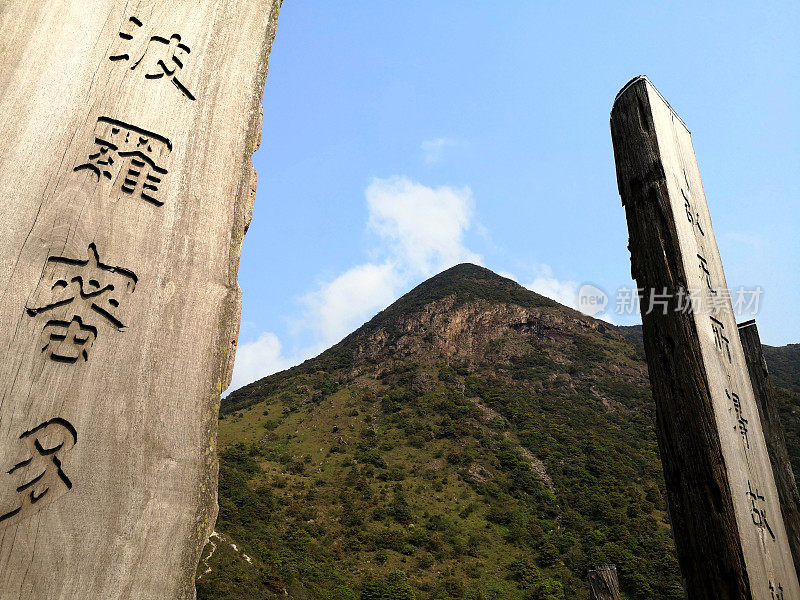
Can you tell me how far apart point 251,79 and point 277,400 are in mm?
48276

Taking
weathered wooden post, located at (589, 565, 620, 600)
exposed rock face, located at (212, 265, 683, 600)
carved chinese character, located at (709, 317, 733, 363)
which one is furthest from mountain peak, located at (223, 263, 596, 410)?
carved chinese character, located at (709, 317, 733, 363)

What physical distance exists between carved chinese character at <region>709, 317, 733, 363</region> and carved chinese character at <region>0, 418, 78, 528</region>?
8.10 feet

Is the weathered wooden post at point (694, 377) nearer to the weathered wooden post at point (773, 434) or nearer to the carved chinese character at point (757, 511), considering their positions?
the carved chinese character at point (757, 511)

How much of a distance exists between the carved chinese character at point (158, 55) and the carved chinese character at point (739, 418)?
→ 2591 millimetres

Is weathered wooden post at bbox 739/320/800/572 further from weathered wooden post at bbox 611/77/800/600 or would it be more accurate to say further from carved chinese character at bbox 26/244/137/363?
carved chinese character at bbox 26/244/137/363

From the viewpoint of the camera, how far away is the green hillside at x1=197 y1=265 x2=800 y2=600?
81.5ft

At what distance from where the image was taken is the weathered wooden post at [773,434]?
3313 mm

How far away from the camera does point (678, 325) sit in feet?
7.03

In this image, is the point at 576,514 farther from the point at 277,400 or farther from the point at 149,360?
the point at 149,360

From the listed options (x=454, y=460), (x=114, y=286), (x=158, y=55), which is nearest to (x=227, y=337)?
(x=114, y=286)

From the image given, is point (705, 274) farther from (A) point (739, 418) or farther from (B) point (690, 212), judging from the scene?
(A) point (739, 418)

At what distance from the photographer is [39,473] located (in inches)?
58.7

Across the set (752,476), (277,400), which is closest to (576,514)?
(277,400)

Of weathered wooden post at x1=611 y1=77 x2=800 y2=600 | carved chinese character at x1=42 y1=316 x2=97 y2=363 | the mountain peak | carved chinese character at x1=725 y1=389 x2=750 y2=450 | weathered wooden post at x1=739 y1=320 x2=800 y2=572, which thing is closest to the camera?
carved chinese character at x1=42 y1=316 x2=97 y2=363
